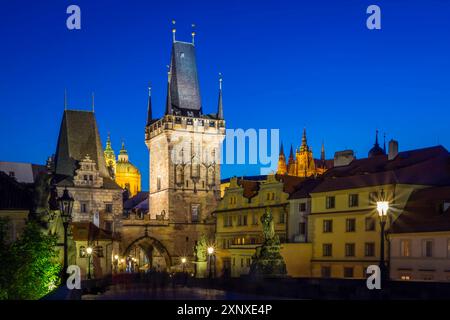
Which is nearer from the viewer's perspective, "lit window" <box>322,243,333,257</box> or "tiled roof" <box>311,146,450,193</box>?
"tiled roof" <box>311,146,450,193</box>

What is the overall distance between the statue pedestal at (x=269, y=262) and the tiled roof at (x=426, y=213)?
26.2 ft

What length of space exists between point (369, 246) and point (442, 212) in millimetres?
7532

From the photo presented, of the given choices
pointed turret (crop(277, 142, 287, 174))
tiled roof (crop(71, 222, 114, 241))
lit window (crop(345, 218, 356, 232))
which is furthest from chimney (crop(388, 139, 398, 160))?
pointed turret (crop(277, 142, 287, 174))

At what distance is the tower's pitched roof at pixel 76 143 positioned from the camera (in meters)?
88.7

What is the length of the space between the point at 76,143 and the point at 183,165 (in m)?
16.4

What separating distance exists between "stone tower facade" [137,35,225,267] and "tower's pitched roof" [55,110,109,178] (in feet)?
37.7

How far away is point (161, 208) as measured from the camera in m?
102

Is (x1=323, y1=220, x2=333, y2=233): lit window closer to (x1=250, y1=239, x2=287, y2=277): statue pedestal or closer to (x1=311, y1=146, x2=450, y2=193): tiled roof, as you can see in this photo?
(x1=311, y1=146, x2=450, y2=193): tiled roof

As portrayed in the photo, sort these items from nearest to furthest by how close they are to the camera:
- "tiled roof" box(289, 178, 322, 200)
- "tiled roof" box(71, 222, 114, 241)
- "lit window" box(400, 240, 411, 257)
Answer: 1. "lit window" box(400, 240, 411, 257)
2. "tiled roof" box(289, 178, 322, 200)
3. "tiled roof" box(71, 222, 114, 241)

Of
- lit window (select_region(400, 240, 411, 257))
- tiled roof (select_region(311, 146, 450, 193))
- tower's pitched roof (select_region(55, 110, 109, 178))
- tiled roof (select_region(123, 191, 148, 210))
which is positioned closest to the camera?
lit window (select_region(400, 240, 411, 257))

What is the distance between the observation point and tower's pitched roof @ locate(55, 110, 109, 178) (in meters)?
88.7
